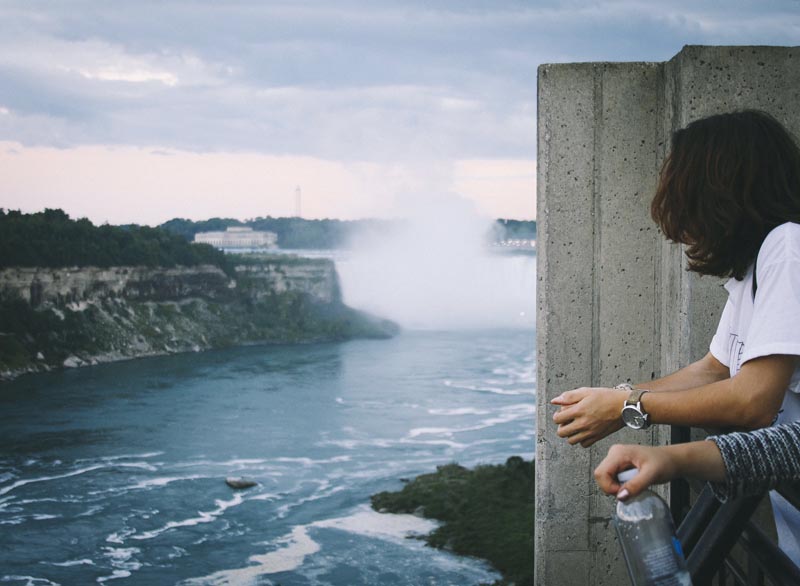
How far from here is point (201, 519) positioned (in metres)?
33.4

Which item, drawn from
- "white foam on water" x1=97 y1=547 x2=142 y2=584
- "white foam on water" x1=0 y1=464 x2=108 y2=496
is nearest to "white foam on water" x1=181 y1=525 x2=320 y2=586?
"white foam on water" x1=97 y1=547 x2=142 y2=584

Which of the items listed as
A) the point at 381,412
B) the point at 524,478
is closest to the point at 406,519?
the point at 524,478

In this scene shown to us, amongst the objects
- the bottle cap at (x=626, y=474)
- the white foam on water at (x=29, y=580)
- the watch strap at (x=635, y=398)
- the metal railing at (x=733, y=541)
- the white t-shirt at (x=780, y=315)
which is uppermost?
the white t-shirt at (x=780, y=315)

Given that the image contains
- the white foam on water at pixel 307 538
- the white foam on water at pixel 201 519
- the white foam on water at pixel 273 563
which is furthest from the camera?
the white foam on water at pixel 201 519

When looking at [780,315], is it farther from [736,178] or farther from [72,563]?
[72,563]

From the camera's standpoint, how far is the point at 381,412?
54.9 meters

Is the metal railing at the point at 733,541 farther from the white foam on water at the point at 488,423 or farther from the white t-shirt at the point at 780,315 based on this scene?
the white foam on water at the point at 488,423

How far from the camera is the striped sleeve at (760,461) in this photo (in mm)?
1026

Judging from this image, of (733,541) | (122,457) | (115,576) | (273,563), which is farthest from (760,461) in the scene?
(122,457)

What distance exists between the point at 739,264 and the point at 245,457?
44673 mm

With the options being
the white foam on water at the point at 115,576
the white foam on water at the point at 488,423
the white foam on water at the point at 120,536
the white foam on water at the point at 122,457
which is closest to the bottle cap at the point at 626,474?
the white foam on water at the point at 115,576

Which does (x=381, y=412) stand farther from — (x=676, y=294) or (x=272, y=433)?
(x=676, y=294)

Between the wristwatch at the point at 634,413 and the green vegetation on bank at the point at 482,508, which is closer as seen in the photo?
the wristwatch at the point at 634,413

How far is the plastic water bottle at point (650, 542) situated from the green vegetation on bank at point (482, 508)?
78.4 ft
